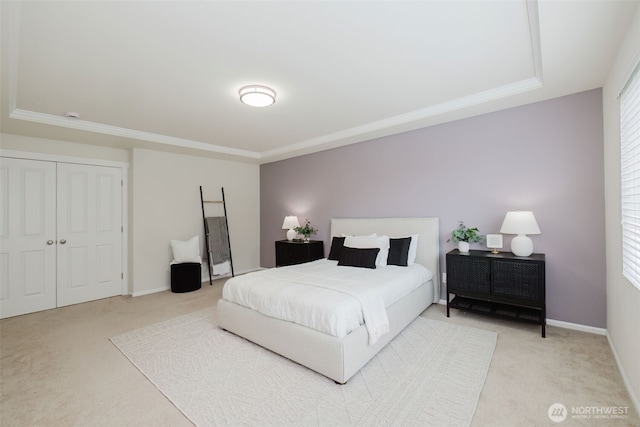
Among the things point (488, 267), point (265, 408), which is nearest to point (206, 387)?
point (265, 408)

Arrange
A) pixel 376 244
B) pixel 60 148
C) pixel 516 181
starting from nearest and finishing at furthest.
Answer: pixel 516 181, pixel 376 244, pixel 60 148

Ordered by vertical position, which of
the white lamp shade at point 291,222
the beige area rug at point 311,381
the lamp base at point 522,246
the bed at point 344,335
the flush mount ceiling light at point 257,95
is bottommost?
the beige area rug at point 311,381

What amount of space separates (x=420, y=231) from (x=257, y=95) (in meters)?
2.70

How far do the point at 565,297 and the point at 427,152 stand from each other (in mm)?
2261

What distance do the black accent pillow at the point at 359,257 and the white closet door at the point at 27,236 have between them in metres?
4.11

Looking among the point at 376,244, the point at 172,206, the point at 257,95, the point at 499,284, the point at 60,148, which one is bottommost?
the point at 499,284

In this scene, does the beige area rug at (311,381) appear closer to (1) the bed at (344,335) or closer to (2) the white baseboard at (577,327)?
(1) the bed at (344,335)

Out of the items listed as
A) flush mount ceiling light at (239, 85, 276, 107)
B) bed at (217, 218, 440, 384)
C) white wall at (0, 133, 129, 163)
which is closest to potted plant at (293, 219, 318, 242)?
bed at (217, 218, 440, 384)

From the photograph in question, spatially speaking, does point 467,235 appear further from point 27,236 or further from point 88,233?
point 27,236

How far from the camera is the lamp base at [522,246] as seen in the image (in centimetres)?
299

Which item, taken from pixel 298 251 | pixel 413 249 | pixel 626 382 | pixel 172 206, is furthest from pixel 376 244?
pixel 172 206

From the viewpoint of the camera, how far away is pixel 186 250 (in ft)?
16.1

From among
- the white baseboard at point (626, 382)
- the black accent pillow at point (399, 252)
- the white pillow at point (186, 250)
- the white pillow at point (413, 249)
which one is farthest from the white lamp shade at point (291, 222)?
the white baseboard at point (626, 382)

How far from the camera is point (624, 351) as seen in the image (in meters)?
2.10
